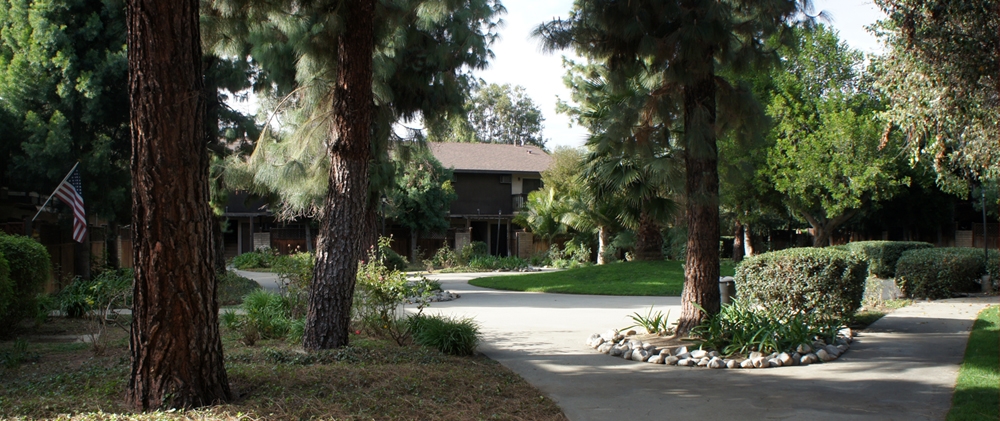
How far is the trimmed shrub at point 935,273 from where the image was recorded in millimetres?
15250

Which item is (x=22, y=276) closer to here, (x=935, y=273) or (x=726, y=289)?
(x=726, y=289)

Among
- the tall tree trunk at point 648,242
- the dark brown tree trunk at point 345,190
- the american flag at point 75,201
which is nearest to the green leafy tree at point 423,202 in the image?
the tall tree trunk at point 648,242

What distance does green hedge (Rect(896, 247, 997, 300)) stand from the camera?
15250 millimetres

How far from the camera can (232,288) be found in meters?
16.2

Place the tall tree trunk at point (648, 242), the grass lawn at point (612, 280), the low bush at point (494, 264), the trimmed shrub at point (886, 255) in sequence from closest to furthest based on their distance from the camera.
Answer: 1. the trimmed shrub at point (886, 255)
2. the grass lawn at point (612, 280)
3. the tall tree trunk at point (648, 242)
4. the low bush at point (494, 264)

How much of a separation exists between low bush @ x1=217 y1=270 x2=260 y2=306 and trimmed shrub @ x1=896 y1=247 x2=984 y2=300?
47.4ft

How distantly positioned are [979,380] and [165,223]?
7442mm

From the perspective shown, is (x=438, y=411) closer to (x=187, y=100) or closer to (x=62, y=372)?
(x=187, y=100)

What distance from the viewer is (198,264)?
5.21 metres

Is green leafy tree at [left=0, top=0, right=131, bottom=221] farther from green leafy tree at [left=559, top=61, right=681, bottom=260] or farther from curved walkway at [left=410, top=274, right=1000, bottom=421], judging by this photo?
green leafy tree at [left=559, top=61, right=681, bottom=260]

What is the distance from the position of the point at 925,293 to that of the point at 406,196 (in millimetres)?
22304

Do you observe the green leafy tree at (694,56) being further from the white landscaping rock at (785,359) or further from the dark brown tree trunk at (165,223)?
the dark brown tree trunk at (165,223)

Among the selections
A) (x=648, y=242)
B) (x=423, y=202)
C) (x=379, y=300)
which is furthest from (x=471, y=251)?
(x=379, y=300)

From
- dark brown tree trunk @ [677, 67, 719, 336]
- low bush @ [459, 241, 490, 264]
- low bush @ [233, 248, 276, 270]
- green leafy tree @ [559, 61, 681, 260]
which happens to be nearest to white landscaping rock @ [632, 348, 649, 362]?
dark brown tree trunk @ [677, 67, 719, 336]
